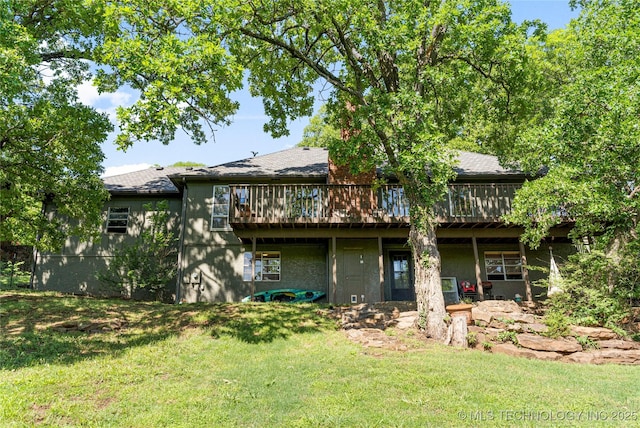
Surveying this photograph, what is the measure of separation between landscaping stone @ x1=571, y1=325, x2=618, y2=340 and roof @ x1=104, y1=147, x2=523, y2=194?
24.4ft

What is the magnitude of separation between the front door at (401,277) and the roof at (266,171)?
3933 millimetres

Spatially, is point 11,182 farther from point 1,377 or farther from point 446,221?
point 446,221

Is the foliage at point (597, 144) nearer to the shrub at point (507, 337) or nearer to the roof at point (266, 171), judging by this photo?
the shrub at point (507, 337)

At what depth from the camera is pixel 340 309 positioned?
1125 cm

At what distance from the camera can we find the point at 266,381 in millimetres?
6168

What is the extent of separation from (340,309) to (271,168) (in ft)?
24.1

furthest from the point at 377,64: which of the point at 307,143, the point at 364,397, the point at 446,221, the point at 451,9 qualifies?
the point at 307,143

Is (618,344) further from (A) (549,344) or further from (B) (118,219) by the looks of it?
(B) (118,219)

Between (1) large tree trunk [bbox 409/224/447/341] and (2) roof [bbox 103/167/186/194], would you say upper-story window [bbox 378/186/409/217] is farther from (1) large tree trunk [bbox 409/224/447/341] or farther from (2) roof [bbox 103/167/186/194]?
(2) roof [bbox 103/167/186/194]

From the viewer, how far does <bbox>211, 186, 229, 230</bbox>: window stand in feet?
51.5

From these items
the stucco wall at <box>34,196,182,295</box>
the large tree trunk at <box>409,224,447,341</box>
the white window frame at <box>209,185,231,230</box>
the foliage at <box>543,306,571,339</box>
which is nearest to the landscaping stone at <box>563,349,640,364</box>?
the foliage at <box>543,306,571,339</box>

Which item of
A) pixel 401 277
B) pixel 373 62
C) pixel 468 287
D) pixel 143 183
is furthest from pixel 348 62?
pixel 143 183

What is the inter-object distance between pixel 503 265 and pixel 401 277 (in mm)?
4084

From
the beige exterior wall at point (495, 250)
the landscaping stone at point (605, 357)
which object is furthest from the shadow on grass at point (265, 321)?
the beige exterior wall at point (495, 250)
